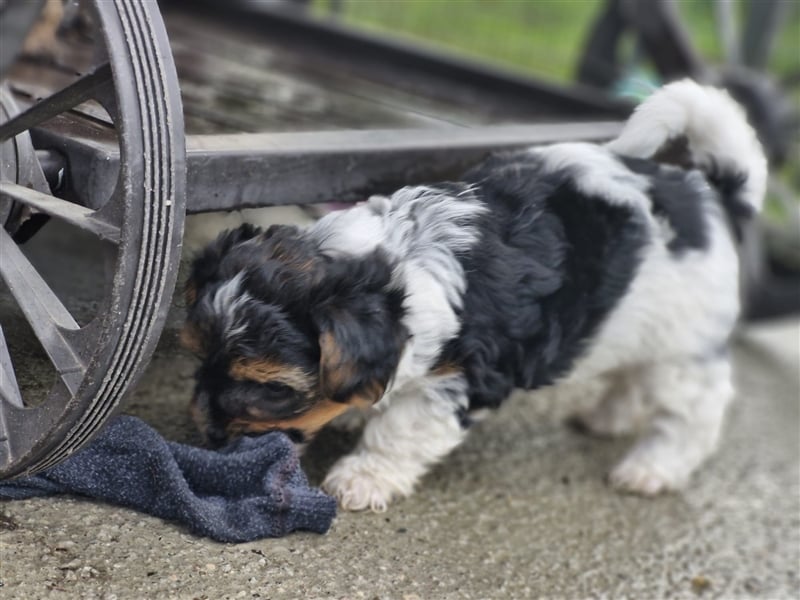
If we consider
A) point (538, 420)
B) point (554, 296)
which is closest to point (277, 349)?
point (554, 296)

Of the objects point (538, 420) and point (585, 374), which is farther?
point (538, 420)

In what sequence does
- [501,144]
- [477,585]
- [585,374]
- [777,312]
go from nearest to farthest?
[477,585], [585,374], [501,144], [777,312]

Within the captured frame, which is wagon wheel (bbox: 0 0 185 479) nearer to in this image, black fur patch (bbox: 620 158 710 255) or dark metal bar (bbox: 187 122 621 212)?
dark metal bar (bbox: 187 122 621 212)

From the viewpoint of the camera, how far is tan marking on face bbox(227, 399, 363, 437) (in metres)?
2.58

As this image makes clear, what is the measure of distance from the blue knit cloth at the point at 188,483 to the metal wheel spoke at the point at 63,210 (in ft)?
2.05

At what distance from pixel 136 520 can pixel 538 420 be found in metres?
1.93

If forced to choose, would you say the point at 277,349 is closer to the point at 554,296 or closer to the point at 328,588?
the point at 328,588

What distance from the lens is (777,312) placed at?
216 inches

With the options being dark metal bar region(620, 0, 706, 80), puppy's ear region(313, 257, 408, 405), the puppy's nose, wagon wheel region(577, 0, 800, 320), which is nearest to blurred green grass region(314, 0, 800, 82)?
wagon wheel region(577, 0, 800, 320)

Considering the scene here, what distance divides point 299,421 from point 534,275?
2.57 ft

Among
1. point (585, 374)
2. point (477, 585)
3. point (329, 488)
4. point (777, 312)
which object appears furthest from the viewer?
point (777, 312)

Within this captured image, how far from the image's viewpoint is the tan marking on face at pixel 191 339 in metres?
2.50

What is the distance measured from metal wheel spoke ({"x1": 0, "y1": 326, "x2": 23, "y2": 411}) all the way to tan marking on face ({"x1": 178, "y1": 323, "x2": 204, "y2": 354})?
41cm

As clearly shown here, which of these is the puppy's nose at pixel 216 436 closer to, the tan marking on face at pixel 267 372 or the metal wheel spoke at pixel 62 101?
the tan marking on face at pixel 267 372
